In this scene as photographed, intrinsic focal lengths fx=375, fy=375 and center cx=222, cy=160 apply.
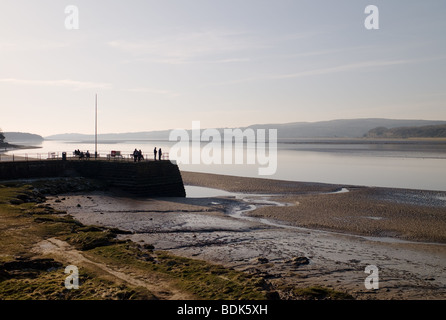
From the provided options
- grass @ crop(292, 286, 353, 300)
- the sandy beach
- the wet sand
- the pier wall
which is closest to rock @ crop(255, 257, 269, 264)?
the sandy beach

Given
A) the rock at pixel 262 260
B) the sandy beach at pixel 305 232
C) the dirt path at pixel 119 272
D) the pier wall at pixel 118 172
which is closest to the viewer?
the dirt path at pixel 119 272

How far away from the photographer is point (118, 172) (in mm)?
41719

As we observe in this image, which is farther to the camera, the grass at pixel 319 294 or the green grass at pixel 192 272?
the grass at pixel 319 294

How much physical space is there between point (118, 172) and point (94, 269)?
27.8 m

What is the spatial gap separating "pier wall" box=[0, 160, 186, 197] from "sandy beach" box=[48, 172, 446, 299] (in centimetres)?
295

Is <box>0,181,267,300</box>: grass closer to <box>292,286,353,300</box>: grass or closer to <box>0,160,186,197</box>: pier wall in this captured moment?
<box>292,286,353,300</box>: grass

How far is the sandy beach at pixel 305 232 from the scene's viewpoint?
1619 cm

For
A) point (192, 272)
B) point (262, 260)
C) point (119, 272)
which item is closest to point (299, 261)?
point (262, 260)

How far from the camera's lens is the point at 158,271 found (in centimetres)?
1532

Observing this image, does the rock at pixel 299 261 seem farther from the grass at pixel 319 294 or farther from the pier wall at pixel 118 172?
the pier wall at pixel 118 172

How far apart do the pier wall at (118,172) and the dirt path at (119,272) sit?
2096cm

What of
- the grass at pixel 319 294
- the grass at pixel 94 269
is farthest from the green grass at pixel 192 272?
the grass at pixel 319 294
